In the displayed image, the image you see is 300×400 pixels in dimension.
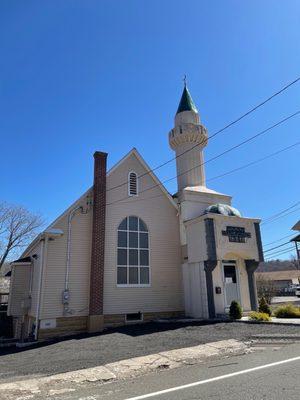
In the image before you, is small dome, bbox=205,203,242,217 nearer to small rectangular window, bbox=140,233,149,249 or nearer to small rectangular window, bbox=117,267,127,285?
small rectangular window, bbox=140,233,149,249

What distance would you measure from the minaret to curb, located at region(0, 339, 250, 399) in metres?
13.0

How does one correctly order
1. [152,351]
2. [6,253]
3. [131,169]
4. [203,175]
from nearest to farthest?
[152,351]
[131,169]
[203,175]
[6,253]

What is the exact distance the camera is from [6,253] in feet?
137

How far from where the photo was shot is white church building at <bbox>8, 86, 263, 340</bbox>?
16000 mm

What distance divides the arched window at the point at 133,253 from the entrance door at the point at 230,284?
416cm

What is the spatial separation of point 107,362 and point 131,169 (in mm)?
12189

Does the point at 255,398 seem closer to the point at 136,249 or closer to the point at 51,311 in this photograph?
the point at 51,311

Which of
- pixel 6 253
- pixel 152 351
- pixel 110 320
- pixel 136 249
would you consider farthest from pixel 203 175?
pixel 6 253

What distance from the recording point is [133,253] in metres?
18.3

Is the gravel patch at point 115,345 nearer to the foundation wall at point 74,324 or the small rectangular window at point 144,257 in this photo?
the foundation wall at point 74,324

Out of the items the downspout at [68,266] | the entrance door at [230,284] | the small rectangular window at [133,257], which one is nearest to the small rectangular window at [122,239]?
the small rectangular window at [133,257]

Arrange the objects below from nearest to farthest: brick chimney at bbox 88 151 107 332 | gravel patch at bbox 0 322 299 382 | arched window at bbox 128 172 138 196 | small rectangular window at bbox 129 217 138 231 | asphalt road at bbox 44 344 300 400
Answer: asphalt road at bbox 44 344 300 400 → gravel patch at bbox 0 322 299 382 → brick chimney at bbox 88 151 107 332 → small rectangular window at bbox 129 217 138 231 → arched window at bbox 128 172 138 196

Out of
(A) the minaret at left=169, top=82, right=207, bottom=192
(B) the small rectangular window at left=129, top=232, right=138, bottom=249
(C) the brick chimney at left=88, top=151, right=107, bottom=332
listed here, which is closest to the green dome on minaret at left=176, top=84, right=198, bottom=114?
(A) the minaret at left=169, top=82, right=207, bottom=192

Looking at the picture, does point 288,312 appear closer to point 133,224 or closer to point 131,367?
point 133,224
